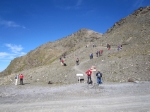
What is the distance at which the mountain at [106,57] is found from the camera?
33.1 meters

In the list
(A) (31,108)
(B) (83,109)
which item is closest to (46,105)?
(A) (31,108)

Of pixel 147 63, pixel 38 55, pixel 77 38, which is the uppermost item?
pixel 77 38

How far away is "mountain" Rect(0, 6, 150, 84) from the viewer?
108 ft

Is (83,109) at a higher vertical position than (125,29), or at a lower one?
lower

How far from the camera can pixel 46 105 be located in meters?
12.7

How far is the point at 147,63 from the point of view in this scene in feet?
113

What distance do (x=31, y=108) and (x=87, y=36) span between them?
407 feet

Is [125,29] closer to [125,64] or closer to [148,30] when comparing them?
[148,30]

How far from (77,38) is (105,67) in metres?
104

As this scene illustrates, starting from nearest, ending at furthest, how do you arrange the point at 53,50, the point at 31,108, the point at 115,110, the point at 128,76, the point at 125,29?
the point at 115,110 → the point at 31,108 → the point at 128,76 → the point at 125,29 → the point at 53,50

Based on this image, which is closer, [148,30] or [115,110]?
[115,110]

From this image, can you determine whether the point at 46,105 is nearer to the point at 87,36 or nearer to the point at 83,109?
the point at 83,109

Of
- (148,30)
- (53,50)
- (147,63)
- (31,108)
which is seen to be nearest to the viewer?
(31,108)

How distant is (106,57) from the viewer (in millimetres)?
46062
